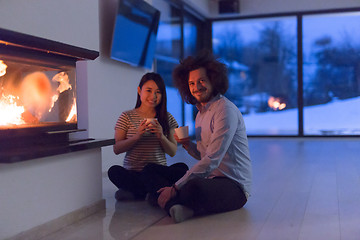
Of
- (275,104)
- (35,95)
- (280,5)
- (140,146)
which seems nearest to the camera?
(35,95)

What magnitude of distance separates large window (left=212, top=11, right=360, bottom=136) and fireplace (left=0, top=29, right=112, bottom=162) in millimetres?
5440

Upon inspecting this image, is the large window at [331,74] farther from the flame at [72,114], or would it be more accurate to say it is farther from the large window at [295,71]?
the flame at [72,114]

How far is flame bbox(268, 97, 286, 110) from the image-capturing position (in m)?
7.55

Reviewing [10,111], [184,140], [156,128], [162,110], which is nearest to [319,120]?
Answer: [162,110]

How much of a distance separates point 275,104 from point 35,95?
226 inches

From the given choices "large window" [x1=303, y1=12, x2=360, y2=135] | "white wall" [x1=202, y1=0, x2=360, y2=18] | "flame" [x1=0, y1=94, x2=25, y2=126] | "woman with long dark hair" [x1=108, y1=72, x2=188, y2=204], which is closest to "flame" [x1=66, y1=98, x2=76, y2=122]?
"flame" [x1=0, y1=94, x2=25, y2=126]

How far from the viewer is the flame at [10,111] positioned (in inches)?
83.7

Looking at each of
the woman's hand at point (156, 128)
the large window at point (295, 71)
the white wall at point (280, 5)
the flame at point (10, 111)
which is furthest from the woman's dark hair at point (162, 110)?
the large window at point (295, 71)

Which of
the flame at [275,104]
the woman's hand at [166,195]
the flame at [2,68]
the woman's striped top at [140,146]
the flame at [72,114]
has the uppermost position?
the flame at [2,68]

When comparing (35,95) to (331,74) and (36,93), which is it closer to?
(36,93)

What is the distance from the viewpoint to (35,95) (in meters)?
2.32

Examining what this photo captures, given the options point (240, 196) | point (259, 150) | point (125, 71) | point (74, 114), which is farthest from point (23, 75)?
point (259, 150)

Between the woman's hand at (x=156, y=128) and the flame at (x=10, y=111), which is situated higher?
the flame at (x=10, y=111)

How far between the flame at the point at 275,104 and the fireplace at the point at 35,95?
5.44m
